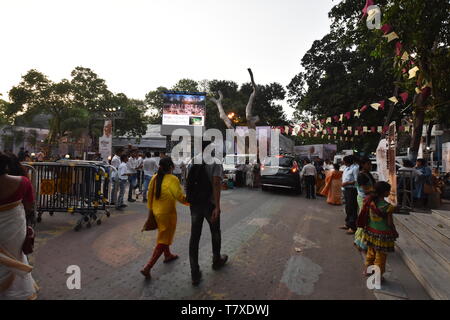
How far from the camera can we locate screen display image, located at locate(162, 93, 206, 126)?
77.0 feet

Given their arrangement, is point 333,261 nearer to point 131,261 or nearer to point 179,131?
point 131,261

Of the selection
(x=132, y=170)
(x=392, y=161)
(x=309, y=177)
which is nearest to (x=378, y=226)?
(x=392, y=161)

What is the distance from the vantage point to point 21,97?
88.2 ft

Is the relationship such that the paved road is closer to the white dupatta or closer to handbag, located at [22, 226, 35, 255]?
the white dupatta

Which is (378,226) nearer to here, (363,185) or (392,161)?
(363,185)

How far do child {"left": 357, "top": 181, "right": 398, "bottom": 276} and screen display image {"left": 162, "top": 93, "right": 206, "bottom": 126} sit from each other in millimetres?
20474

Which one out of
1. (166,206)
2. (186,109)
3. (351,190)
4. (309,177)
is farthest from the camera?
(186,109)

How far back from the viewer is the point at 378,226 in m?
3.74

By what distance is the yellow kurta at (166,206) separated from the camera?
3893 millimetres

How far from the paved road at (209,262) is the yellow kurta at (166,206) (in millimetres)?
541

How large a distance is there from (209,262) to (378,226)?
2.50 meters

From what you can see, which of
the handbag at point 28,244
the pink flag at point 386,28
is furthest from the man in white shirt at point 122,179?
the pink flag at point 386,28

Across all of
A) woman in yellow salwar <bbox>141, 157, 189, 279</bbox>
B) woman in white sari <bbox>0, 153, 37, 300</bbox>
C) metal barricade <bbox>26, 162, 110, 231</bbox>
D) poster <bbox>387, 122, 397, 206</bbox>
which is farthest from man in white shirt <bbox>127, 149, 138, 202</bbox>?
poster <bbox>387, 122, 397, 206</bbox>
